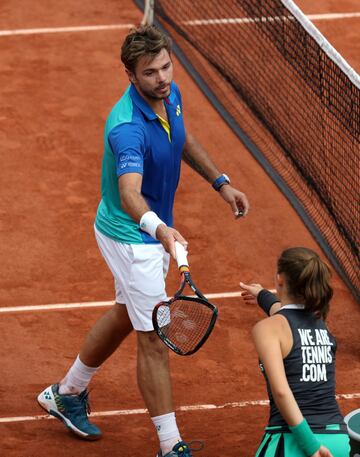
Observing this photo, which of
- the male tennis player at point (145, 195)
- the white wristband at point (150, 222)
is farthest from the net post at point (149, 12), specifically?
the white wristband at point (150, 222)

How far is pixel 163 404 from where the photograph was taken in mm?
6695

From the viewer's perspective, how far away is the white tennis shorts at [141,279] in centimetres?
666

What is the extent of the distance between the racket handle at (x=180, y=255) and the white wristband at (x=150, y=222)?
209 millimetres

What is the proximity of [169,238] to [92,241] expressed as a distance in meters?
3.69

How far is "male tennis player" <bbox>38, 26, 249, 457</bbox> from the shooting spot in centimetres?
655

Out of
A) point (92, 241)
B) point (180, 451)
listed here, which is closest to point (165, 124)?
point (180, 451)

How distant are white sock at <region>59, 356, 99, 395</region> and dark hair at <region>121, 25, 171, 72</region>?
1.82 metres

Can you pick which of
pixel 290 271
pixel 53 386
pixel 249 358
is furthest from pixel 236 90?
pixel 290 271

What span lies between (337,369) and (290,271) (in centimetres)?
266

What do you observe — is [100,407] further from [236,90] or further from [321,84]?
[236,90]

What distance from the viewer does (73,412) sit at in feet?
24.0

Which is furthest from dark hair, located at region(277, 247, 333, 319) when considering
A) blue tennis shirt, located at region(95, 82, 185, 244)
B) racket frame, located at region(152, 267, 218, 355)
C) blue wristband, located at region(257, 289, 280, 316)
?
blue tennis shirt, located at region(95, 82, 185, 244)

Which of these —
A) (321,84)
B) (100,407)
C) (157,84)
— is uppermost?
(157,84)

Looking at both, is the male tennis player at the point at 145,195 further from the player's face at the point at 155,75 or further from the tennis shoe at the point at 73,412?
the tennis shoe at the point at 73,412
